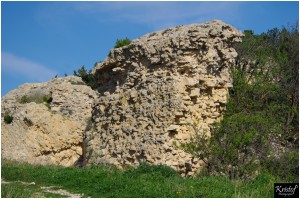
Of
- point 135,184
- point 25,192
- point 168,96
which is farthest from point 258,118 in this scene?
point 25,192

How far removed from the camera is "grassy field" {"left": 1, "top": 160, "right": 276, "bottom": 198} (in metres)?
9.18

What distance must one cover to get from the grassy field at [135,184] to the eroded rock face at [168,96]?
1.34m

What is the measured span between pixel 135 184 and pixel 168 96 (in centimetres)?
348

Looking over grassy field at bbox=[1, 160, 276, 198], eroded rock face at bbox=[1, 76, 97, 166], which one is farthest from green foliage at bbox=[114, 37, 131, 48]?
grassy field at bbox=[1, 160, 276, 198]

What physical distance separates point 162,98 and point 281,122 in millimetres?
4022

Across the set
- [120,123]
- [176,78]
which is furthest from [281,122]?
[120,123]

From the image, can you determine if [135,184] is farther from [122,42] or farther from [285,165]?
[122,42]

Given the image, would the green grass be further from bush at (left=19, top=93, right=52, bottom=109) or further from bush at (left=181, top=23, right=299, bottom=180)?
bush at (left=19, top=93, right=52, bottom=109)

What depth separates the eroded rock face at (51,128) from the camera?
15805 mm

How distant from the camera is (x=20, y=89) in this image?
764 inches

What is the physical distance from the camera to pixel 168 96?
12.8 meters

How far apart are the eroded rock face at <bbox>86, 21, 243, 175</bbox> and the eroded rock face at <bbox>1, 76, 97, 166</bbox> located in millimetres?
1971

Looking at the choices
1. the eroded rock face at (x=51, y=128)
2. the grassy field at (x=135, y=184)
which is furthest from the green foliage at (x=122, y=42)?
the grassy field at (x=135, y=184)

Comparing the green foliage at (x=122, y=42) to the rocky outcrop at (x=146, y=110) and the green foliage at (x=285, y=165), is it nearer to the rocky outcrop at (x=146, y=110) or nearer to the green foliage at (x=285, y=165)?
the rocky outcrop at (x=146, y=110)
